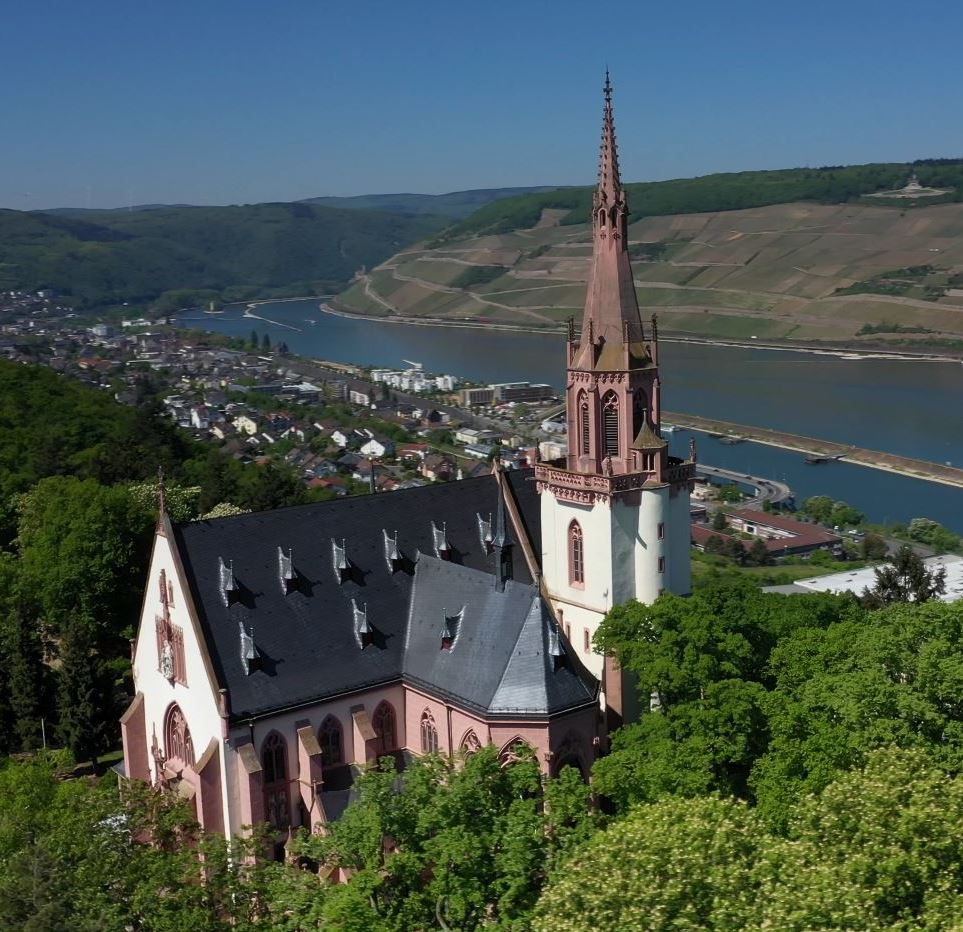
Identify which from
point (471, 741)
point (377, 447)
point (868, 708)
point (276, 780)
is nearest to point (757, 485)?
point (377, 447)

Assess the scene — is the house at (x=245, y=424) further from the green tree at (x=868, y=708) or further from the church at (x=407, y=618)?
the green tree at (x=868, y=708)

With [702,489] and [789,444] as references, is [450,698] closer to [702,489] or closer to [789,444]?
[702,489]

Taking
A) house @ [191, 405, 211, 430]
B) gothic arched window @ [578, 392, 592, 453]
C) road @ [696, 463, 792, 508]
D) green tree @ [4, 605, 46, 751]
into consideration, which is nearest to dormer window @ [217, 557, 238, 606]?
gothic arched window @ [578, 392, 592, 453]

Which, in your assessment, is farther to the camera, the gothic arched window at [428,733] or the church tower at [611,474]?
the church tower at [611,474]

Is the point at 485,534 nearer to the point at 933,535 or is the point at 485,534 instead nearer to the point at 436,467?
the point at 933,535

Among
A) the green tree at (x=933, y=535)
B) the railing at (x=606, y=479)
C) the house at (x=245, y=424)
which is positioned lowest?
the green tree at (x=933, y=535)

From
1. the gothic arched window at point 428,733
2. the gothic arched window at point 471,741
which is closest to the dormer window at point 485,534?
the gothic arched window at point 428,733
